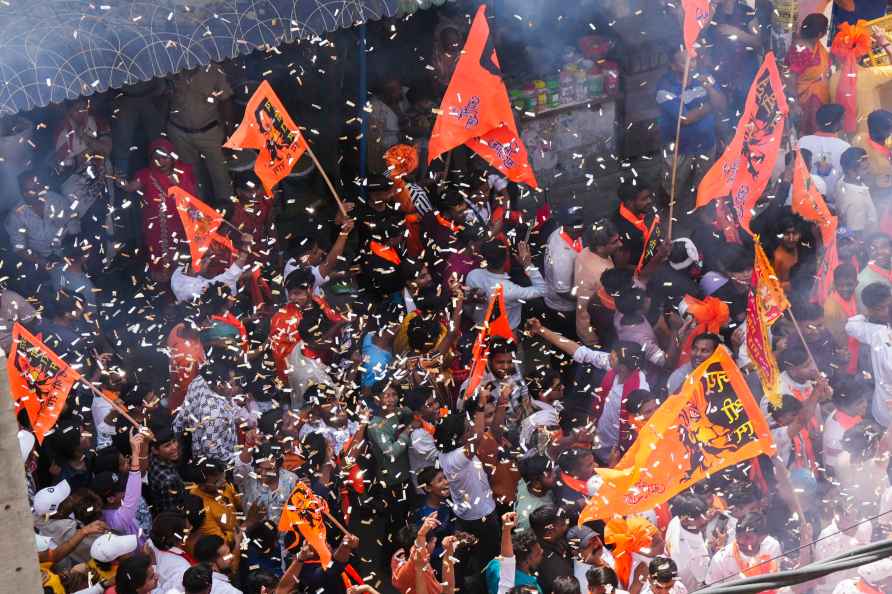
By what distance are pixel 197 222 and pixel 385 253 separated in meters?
1.19

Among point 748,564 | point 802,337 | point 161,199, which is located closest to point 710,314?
point 802,337

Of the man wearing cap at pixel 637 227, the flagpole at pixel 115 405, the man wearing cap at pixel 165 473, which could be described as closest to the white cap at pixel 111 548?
the man wearing cap at pixel 165 473

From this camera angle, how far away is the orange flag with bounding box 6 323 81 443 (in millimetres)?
8945

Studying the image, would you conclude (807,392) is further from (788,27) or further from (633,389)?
(788,27)

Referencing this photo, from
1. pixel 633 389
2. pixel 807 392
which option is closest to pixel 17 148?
pixel 633 389

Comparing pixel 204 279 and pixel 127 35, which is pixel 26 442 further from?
pixel 127 35

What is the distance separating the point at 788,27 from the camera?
1223cm

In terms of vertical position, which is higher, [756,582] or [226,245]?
[756,582]

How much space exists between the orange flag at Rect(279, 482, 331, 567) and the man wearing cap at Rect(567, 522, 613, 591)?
4.00ft

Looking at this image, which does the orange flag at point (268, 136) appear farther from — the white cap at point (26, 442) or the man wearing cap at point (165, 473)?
the white cap at point (26, 442)

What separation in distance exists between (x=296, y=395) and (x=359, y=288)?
1099mm

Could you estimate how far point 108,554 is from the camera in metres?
8.41

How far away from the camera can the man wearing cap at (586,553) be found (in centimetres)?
851

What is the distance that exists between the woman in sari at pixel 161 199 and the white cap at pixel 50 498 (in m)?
2.60
